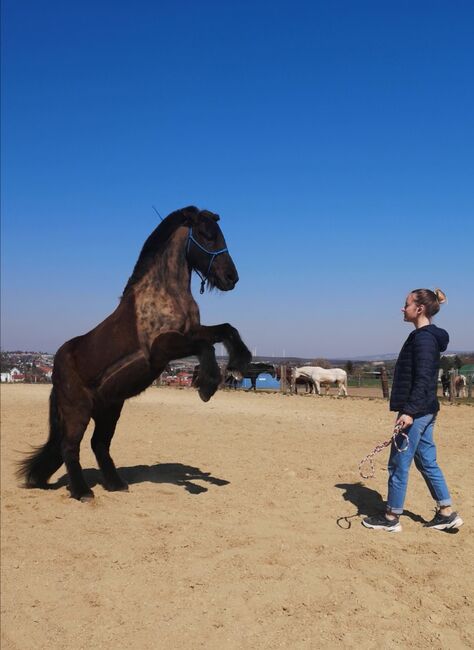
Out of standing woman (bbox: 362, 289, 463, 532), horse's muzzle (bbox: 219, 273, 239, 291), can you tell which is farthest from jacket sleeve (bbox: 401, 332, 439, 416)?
horse's muzzle (bbox: 219, 273, 239, 291)

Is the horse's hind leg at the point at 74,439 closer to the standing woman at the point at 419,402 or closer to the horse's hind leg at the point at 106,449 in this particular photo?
the horse's hind leg at the point at 106,449

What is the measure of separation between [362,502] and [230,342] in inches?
85.4

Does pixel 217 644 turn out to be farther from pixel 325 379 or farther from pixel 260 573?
pixel 325 379

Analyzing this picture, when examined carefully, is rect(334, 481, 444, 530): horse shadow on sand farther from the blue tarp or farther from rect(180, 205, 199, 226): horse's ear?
the blue tarp

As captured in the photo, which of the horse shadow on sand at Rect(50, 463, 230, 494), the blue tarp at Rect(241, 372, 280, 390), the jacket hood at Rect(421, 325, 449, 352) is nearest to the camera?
the jacket hood at Rect(421, 325, 449, 352)

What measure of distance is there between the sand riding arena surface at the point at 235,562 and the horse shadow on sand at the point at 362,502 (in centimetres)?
2

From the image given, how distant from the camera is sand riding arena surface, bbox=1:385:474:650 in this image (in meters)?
3.42

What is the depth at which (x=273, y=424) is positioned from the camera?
39.4ft

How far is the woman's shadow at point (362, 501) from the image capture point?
514 cm

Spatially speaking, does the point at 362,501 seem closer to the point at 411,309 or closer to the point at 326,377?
the point at 411,309

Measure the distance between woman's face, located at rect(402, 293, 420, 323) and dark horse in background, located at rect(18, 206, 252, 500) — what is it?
4.92 feet

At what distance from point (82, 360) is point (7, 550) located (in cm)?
195

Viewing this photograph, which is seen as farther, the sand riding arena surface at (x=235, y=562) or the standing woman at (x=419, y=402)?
the standing woman at (x=419, y=402)

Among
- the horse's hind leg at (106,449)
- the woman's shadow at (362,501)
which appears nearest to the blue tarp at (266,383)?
the horse's hind leg at (106,449)
